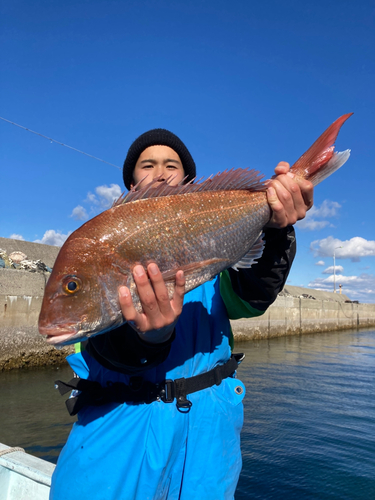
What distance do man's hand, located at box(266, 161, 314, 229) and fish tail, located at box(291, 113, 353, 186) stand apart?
0.13 m

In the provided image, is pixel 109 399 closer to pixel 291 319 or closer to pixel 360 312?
pixel 291 319

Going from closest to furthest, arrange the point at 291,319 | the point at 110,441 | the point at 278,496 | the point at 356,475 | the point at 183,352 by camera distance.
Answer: the point at 110,441, the point at 183,352, the point at 278,496, the point at 356,475, the point at 291,319

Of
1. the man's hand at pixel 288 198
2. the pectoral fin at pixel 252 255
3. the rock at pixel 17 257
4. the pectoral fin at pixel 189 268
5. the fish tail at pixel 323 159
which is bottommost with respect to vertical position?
the pectoral fin at pixel 189 268

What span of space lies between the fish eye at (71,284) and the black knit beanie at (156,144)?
4.99ft

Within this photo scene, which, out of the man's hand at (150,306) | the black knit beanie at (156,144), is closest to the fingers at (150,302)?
the man's hand at (150,306)

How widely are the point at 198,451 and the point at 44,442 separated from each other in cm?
534

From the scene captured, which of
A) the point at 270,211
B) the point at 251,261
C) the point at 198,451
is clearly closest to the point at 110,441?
the point at 198,451

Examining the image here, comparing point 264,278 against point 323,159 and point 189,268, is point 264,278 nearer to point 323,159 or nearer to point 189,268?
point 189,268

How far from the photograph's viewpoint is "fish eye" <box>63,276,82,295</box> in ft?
5.77

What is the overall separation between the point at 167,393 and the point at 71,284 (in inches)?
31.1

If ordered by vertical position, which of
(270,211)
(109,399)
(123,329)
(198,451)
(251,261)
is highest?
(270,211)

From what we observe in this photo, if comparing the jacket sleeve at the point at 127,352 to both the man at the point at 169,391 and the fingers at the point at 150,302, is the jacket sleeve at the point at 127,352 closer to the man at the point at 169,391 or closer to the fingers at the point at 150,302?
the man at the point at 169,391

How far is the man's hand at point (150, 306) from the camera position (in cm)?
174

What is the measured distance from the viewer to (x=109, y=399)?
1.92 m
